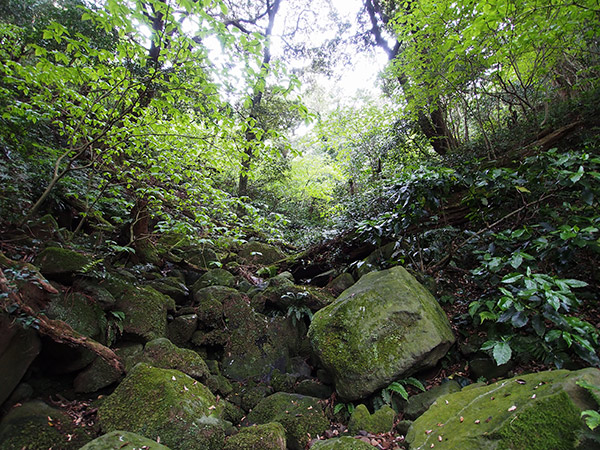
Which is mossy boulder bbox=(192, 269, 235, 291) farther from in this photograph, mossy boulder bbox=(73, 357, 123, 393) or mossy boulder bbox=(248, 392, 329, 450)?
mossy boulder bbox=(248, 392, 329, 450)

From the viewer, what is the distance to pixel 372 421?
3.00m

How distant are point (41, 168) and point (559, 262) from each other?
25.2ft

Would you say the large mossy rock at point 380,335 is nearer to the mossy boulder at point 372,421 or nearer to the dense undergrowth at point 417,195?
the mossy boulder at point 372,421

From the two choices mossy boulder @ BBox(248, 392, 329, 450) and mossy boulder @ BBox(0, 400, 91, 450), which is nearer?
mossy boulder @ BBox(0, 400, 91, 450)

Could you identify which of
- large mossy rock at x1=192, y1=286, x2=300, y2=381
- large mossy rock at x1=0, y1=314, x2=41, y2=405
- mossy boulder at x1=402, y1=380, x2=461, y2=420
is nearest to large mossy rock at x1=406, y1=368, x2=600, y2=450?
mossy boulder at x1=402, y1=380, x2=461, y2=420

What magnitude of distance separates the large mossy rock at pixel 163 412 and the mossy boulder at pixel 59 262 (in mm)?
1795

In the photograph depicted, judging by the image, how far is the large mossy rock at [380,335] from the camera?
3285 mm

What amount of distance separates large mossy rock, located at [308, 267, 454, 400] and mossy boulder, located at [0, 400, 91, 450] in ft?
8.65

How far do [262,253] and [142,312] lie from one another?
424cm

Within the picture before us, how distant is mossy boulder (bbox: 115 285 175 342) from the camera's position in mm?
4066

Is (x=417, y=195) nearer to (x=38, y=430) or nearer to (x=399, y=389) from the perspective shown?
(x=399, y=389)

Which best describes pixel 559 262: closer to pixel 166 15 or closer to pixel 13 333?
pixel 166 15

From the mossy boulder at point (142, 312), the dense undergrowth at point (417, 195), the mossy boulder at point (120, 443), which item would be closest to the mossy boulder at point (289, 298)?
the dense undergrowth at point (417, 195)

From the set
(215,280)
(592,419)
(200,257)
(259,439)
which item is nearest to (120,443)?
(259,439)
